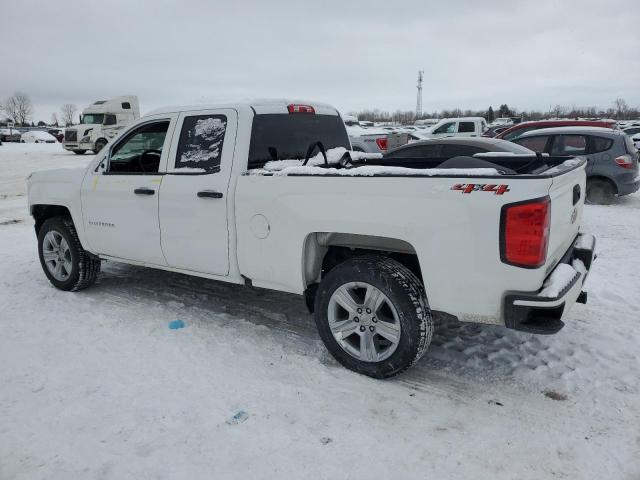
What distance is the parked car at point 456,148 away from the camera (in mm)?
8219

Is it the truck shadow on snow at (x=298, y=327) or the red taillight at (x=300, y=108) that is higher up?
the red taillight at (x=300, y=108)

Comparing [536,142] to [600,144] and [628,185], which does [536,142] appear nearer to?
[600,144]

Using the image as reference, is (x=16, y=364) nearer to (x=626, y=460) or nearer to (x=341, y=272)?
(x=341, y=272)

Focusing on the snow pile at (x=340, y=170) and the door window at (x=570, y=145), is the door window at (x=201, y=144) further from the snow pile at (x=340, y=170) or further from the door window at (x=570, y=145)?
the door window at (x=570, y=145)

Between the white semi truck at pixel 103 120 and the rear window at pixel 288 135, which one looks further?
the white semi truck at pixel 103 120

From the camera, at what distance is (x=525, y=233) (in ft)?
8.86

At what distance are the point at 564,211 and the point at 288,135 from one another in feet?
7.50

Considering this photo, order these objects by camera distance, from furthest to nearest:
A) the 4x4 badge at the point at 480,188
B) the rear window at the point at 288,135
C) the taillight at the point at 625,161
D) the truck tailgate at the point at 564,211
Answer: the taillight at the point at 625,161 < the rear window at the point at 288,135 < the truck tailgate at the point at 564,211 < the 4x4 badge at the point at 480,188

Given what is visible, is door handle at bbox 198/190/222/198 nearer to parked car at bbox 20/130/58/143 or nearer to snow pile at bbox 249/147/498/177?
snow pile at bbox 249/147/498/177

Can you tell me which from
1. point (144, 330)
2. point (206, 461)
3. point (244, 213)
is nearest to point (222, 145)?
point (244, 213)

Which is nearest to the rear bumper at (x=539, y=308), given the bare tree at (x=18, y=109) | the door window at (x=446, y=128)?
the door window at (x=446, y=128)

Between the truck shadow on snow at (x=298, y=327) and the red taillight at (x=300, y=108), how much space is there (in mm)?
1840

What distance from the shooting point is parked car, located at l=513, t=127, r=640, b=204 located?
31.6 ft

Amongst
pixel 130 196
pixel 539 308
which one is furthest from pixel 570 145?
pixel 130 196
